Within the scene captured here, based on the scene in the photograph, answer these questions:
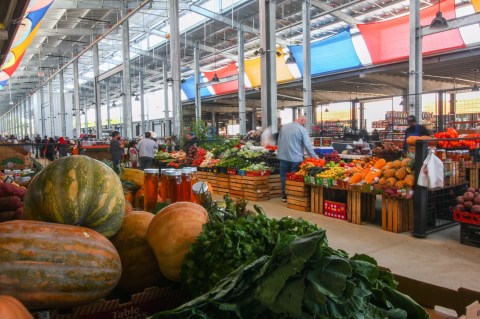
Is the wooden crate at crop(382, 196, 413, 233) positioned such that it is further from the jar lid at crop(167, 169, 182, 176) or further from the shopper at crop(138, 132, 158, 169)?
the shopper at crop(138, 132, 158, 169)

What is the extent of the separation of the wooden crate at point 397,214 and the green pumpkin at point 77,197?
16.7 feet

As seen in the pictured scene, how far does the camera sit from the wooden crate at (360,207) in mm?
6516

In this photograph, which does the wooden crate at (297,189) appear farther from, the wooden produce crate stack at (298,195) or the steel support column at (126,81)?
the steel support column at (126,81)

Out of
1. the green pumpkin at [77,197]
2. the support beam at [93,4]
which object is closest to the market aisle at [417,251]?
the green pumpkin at [77,197]

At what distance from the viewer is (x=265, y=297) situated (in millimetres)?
1034

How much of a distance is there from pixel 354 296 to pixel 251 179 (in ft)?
25.4

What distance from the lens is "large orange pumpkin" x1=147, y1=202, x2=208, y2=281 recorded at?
155 centimetres

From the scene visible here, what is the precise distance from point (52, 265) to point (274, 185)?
8003 millimetres

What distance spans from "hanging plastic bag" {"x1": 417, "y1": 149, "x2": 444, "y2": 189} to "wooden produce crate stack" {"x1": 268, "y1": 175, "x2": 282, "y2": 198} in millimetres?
4053

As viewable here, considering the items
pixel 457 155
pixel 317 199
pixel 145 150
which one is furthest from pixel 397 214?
pixel 145 150

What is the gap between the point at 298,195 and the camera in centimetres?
766

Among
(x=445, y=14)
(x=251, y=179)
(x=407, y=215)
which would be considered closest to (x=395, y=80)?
(x=445, y=14)

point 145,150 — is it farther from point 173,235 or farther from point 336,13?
point 336,13

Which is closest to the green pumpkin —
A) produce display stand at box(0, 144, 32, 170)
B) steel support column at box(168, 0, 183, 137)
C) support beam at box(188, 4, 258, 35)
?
produce display stand at box(0, 144, 32, 170)
